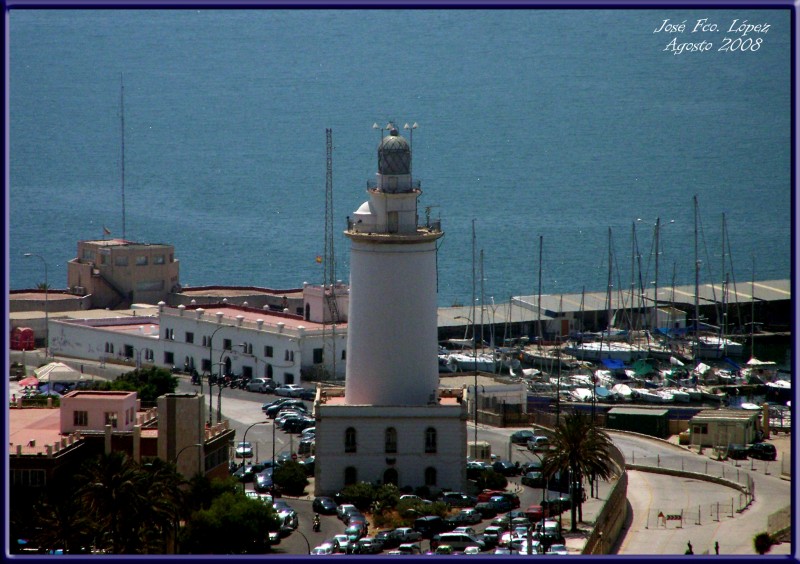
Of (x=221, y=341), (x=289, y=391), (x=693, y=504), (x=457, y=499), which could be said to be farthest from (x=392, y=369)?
(x=221, y=341)

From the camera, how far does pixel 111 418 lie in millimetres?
38250

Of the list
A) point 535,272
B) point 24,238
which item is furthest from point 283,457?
point 24,238

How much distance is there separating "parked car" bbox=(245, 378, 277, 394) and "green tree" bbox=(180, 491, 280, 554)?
22.8 m

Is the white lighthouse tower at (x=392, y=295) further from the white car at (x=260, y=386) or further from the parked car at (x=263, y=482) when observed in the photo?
the white car at (x=260, y=386)

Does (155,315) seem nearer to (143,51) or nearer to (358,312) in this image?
(358,312)

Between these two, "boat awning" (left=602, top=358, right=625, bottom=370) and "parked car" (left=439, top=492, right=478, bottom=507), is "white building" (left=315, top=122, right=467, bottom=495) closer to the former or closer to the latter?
"parked car" (left=439, top=492, right=478, bottom=507)

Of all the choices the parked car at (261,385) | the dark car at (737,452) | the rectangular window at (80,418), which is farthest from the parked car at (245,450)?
the dark car at (737,452)

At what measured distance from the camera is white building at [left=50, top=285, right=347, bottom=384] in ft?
187

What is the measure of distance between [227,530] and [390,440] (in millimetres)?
8097

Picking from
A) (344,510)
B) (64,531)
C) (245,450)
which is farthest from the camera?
(245,450)

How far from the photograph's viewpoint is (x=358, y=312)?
133 feet

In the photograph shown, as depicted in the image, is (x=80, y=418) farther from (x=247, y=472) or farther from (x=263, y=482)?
(x=247, y=472)

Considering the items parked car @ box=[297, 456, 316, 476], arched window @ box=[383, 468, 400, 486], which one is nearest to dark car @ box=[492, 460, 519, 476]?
arched window @ box=[383, 468, 400, 486]

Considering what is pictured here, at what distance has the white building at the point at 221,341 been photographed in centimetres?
5694
